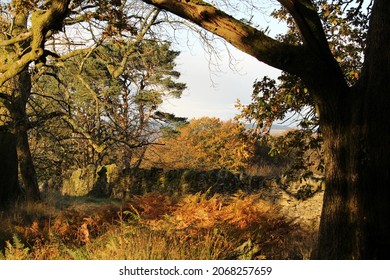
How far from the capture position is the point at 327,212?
5.59 meters

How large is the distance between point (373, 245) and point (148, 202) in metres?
4.94

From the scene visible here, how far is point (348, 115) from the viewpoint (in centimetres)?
544

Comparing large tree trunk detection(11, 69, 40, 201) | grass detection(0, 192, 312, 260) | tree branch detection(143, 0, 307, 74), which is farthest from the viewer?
large tree trunk detection(11, 69, 40, 201)

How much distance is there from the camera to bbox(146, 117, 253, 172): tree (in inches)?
1146

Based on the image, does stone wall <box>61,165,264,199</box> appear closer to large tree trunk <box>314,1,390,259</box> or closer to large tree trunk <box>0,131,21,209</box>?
large tree trunk <box>0,131,21,209</box>

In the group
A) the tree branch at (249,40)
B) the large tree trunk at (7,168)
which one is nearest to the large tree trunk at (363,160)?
the tree branch at (249,40)

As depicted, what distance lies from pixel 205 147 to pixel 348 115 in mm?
28006

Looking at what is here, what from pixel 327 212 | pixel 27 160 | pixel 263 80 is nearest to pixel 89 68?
pixel 27 160

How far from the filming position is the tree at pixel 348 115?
5.30 metres

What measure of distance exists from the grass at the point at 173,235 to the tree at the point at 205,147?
1871 cm

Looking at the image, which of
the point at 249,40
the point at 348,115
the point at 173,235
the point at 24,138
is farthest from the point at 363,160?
the point at 24,138

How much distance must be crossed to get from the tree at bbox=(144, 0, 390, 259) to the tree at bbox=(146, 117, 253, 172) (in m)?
21.6

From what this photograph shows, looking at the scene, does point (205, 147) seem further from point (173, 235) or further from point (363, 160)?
point (363, 160)

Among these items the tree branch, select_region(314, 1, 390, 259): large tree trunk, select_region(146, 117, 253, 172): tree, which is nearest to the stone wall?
select_region(314, 1, 390, 259): large tree trunk
